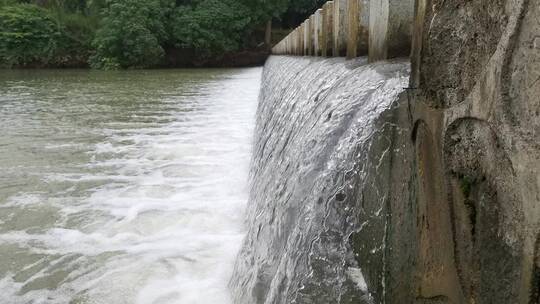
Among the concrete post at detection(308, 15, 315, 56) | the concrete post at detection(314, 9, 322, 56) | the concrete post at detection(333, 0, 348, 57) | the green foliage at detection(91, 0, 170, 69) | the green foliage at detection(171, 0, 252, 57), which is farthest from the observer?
the green foliage at detection(171, 0, 252, 57)

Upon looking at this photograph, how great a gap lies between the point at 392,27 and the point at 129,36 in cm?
2233

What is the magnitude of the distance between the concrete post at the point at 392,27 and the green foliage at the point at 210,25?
22.9 metres

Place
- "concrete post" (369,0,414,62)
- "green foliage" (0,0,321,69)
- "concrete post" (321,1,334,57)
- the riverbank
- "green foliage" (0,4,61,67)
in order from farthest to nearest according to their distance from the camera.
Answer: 1. the riverbank
2. "green foliage" (0,4,61,67)
3. "green foliage" (0,0,321,69)
4. "concrete post" (321,1,334,57)
5. "concrete post" (369,0,414,62)

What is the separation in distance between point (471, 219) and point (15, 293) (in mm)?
2311

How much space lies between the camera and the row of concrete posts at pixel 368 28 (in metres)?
2.19

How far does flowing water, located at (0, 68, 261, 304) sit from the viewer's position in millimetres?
2619

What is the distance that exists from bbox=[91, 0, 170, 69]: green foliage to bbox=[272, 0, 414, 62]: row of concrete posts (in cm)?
1891

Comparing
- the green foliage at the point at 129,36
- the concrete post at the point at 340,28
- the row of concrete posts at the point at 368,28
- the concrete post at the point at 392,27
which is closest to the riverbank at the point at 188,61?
the green foliage at the point at 129,36

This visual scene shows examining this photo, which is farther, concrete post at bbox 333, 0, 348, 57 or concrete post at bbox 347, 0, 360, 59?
concrete post at bbox 333, 0, 348, 57

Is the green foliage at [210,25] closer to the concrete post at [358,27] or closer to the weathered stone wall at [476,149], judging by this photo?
the concrete post at [358,27]

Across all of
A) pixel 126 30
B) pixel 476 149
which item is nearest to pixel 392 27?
pixel 476 149

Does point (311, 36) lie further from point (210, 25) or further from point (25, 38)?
point (25, 38)

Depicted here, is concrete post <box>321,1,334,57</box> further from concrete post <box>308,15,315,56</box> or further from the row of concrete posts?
concrete post <box>308,15,315,56</box>

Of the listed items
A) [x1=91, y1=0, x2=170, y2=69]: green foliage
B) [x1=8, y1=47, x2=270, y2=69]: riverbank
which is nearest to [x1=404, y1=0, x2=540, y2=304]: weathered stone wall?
[x1=91, y1=0, x2=170, y2=69]: green foliage
